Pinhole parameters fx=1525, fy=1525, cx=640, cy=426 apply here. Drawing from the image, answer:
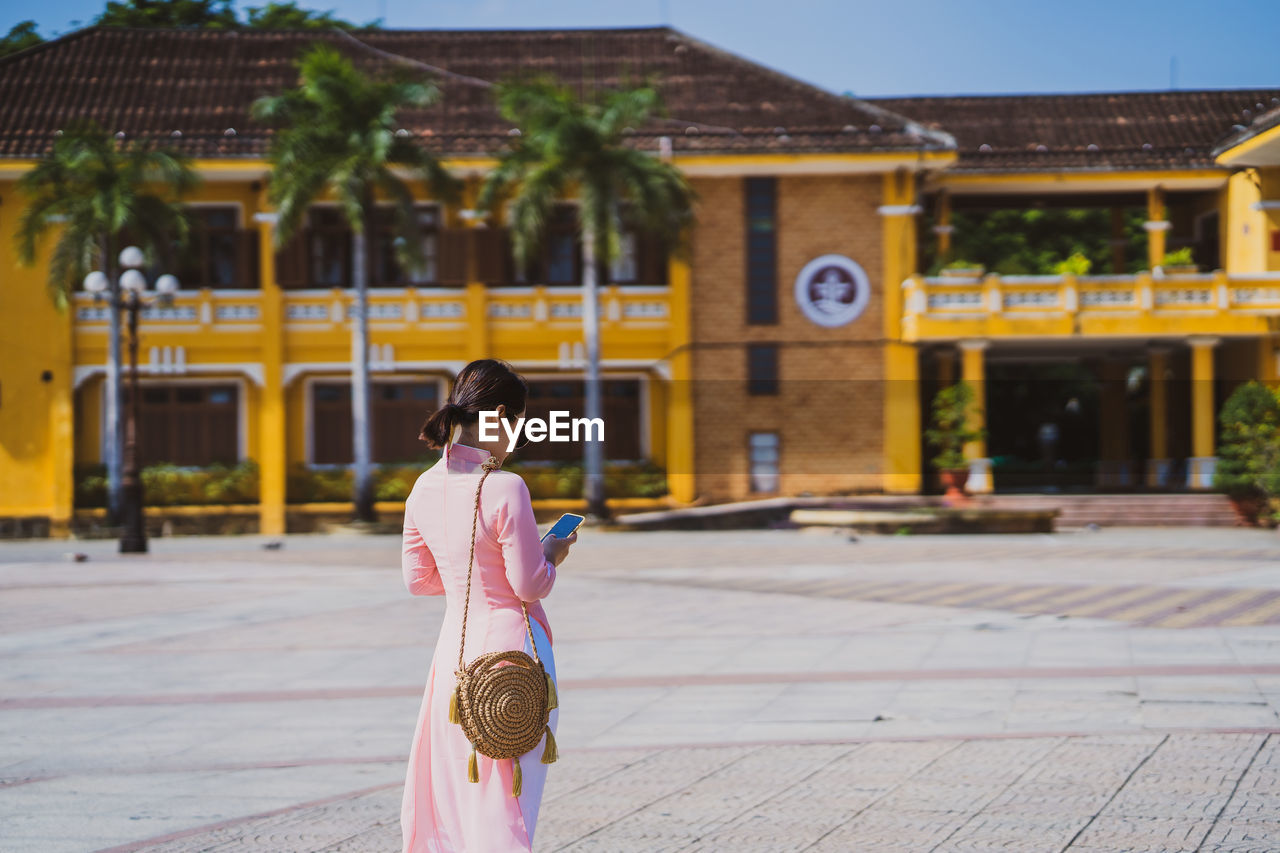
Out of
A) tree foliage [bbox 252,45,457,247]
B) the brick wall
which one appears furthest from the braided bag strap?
the brick wall

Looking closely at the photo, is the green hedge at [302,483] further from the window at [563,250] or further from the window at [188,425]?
the window at [563,250]

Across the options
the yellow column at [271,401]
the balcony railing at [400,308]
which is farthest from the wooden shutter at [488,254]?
the yellow column at [271,401]

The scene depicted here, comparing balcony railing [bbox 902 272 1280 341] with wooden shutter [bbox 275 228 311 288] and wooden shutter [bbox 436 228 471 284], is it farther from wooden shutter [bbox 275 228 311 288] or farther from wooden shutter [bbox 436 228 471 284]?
wooden shutter [bbox 275 228 311 288]

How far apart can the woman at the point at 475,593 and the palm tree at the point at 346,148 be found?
2581 cm

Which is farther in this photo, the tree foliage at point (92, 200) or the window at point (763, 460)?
the window at point (763, 460)

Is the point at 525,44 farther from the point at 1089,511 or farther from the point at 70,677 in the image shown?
the point at 70,677

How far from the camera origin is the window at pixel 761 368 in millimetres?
33875

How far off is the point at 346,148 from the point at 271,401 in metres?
6.51

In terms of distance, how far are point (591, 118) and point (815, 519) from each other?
29.8ft

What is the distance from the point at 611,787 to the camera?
7.35m

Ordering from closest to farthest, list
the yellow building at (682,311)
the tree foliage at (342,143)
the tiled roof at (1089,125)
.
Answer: the tree foliage at (342,143)
the yellow building at (682,311)
the tiled roof at (1089,125)

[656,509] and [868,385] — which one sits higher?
[868,385]

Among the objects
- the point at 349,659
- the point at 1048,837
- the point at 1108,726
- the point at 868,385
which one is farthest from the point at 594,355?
the point at 1048,837

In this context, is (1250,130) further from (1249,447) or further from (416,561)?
(416,561)
